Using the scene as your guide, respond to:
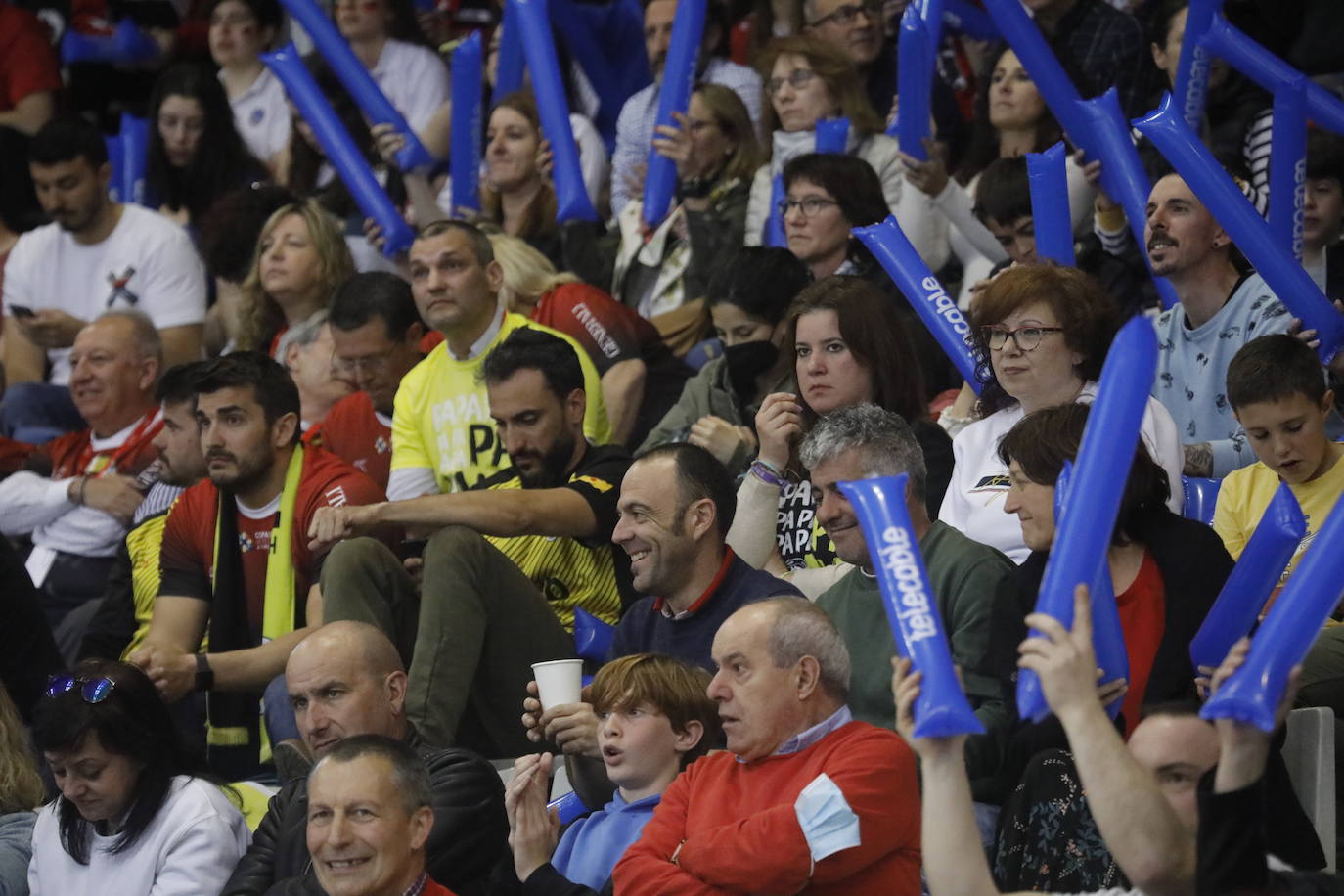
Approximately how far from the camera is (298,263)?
7391 millimetres

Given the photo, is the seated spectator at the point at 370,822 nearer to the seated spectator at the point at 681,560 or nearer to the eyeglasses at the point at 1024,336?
the seated spectator at the point at 681,560

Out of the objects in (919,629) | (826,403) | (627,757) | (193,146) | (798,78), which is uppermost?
(193,146)

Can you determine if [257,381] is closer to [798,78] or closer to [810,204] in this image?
[810,204]

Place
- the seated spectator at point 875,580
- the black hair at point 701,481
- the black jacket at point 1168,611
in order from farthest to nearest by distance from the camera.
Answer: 1. the black hair at point 701,481
2. the seated spectator at point 875,580
3. the black jacket at point 1168,611

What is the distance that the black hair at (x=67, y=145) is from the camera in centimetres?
809

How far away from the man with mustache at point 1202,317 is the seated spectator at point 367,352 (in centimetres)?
248

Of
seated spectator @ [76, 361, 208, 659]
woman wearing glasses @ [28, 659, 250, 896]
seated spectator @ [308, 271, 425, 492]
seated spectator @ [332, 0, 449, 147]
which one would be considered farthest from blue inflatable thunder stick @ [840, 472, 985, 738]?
seated spectator @ [332, 0, 449, 147]

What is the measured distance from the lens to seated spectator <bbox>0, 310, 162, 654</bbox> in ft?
22.8

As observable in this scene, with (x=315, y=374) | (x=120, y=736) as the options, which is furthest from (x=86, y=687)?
(x=315, y=374)

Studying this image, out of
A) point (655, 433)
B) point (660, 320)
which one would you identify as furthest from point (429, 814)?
point (660, 320)

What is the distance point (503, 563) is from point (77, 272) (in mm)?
3759

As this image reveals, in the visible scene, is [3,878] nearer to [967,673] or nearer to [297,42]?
[967,673]

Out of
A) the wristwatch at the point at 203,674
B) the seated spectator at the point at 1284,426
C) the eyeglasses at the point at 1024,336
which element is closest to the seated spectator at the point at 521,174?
the wristwatch at the point at 203,674

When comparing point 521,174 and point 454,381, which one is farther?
point 521,174
